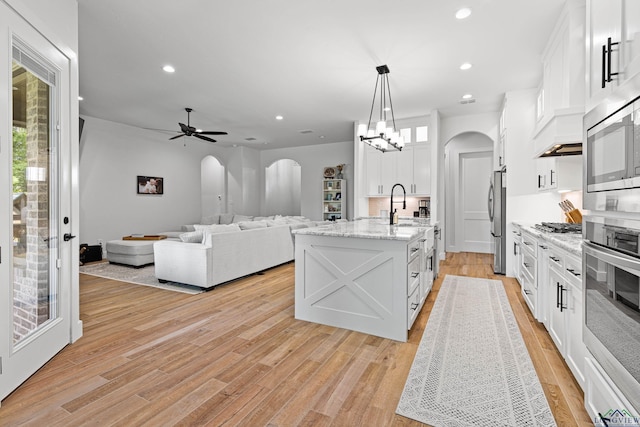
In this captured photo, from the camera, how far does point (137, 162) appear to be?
723cm

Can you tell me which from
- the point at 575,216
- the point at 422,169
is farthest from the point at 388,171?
the point at 575,216

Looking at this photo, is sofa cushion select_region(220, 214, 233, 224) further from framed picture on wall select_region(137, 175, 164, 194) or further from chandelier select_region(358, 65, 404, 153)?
chandelier select_region(358, 65, 404, 153)

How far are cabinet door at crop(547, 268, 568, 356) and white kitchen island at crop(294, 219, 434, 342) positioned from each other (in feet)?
3.46

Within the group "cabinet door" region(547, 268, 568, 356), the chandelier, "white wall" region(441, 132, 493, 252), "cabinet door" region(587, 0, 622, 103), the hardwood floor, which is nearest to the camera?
"cabinet door" region(587, 0, 622, 103)

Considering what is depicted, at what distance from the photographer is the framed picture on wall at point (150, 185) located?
7.29 meters

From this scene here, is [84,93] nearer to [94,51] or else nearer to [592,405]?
[94,51]

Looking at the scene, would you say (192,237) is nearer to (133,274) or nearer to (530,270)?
(133,274)

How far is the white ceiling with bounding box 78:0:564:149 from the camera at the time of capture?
2.86 metres

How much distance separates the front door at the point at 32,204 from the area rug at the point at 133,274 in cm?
182

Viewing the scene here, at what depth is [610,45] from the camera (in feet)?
4.10

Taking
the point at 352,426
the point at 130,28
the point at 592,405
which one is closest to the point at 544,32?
the point at 592,405

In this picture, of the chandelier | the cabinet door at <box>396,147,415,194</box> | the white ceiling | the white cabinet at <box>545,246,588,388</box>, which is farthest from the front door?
the cabinet door at <box>396,147,415,194</box>

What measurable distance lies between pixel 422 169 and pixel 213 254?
13.9 feet

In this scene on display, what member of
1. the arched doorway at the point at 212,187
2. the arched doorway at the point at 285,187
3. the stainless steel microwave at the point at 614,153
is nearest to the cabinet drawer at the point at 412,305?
the stainless steel microwave at the point at 614,153
